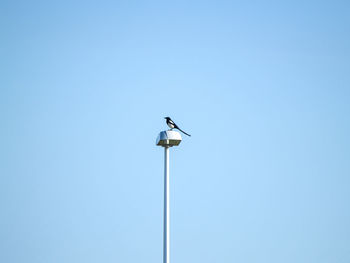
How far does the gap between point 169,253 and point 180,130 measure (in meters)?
4.69

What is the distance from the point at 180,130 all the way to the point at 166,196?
10.2 feet

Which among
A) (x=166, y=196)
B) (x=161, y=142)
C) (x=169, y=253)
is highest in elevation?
(x=161, y=142)

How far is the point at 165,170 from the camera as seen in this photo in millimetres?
20312

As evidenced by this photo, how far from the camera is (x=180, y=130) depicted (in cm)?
2236

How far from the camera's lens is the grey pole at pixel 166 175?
1956cm

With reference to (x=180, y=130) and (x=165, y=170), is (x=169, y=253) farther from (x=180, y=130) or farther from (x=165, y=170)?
(x=180, y=130)

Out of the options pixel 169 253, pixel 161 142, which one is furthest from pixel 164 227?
pixel 161 142

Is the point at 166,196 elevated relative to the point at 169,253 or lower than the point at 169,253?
elevated

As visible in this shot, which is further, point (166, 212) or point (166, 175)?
point (166, 175)

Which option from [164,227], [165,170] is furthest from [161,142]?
[164,227]

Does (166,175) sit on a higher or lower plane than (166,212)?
higher

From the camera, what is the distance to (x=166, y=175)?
20.3 meters

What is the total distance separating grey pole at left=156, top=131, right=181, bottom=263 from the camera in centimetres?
1956

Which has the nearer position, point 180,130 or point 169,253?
point 169,253
